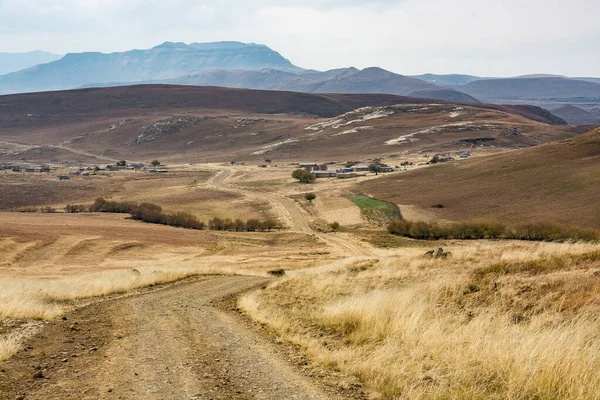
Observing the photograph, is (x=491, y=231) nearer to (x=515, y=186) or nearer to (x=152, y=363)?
(x=515, y=186)

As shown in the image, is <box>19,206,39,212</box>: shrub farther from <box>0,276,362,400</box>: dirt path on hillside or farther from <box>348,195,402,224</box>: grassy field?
<box>0,276,362,400</box>: dirt path on hillside

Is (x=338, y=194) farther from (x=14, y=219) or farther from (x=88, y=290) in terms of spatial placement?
(x=88, y=290)

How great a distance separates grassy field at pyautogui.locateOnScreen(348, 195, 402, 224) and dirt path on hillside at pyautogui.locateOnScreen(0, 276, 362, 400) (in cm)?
7716

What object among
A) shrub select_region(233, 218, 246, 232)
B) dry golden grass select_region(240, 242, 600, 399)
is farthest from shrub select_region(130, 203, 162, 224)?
dry golden grass select_region(240, 242, 600, 399)

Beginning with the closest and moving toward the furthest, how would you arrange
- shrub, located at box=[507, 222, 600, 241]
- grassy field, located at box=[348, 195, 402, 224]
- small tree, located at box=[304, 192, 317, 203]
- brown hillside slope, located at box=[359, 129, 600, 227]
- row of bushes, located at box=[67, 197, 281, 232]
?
shrub, located at box=[507, 222, 600, 241], brown hillside slope, located at box=[359, 129, 600, 227], row of bushes, located at box=[67, 197, 281, 232], grassy field, located at box=[348, 195, 402, 224], small tree, located at box=[304, 192, 317, 203]

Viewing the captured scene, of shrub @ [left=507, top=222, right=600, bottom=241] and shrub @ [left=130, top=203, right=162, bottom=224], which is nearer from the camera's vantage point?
shrub @ [left=507, top=222, right=600, bottom=241]

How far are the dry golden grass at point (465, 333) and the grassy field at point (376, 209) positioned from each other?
7256 cm

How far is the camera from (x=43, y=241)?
193 ft

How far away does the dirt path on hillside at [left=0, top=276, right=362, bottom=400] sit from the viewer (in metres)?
8.48

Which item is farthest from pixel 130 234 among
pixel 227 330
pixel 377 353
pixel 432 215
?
pixel 377 353

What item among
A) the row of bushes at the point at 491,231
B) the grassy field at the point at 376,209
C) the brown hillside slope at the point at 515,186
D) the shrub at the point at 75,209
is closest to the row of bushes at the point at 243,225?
the grassy field at the point at 376,209

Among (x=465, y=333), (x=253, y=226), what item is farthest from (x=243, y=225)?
(x=465, y=333)

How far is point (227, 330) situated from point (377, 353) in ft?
16.2

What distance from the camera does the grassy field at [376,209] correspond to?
9138 cm
